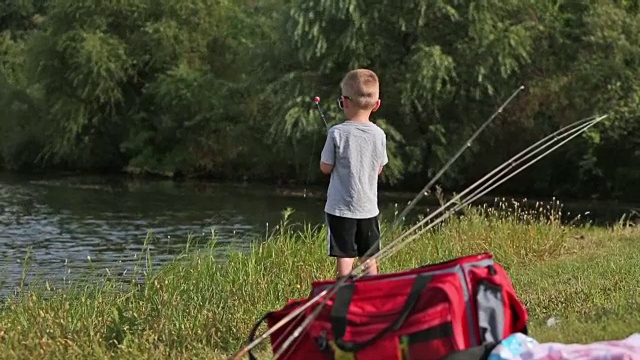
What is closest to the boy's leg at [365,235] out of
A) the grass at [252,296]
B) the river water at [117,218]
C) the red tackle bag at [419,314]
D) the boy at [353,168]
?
the boy at [353,168]

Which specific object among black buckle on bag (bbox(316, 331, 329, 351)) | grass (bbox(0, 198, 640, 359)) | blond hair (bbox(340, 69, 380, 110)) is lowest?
grass (bbox(0, 198, 640, 359))

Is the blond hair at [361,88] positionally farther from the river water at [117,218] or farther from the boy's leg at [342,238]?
the river water at [117,218]

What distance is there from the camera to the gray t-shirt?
5621 millimetres

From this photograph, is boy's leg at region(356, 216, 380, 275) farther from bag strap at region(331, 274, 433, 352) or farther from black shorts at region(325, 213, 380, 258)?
bag strap at region(331, 274, 433, 352)

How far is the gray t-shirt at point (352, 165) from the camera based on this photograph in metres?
5.62

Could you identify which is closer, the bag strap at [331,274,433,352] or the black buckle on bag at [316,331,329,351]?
the bag strap at [331,274,433,352]

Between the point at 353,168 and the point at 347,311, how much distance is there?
145 centimetres

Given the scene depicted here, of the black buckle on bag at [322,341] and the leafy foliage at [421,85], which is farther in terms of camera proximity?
the leafy foliage at [421,85]

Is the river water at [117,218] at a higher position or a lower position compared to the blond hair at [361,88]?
lower

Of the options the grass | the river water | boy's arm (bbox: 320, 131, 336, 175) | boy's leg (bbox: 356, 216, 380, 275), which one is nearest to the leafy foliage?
the river water

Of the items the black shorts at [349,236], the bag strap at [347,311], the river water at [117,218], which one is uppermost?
the black shorts at [349,236]

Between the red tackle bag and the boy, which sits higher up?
the boy

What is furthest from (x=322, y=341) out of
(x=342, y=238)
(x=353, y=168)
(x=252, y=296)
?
(x=252, y=296)

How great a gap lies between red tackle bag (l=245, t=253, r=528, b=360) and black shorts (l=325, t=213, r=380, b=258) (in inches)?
48.4
